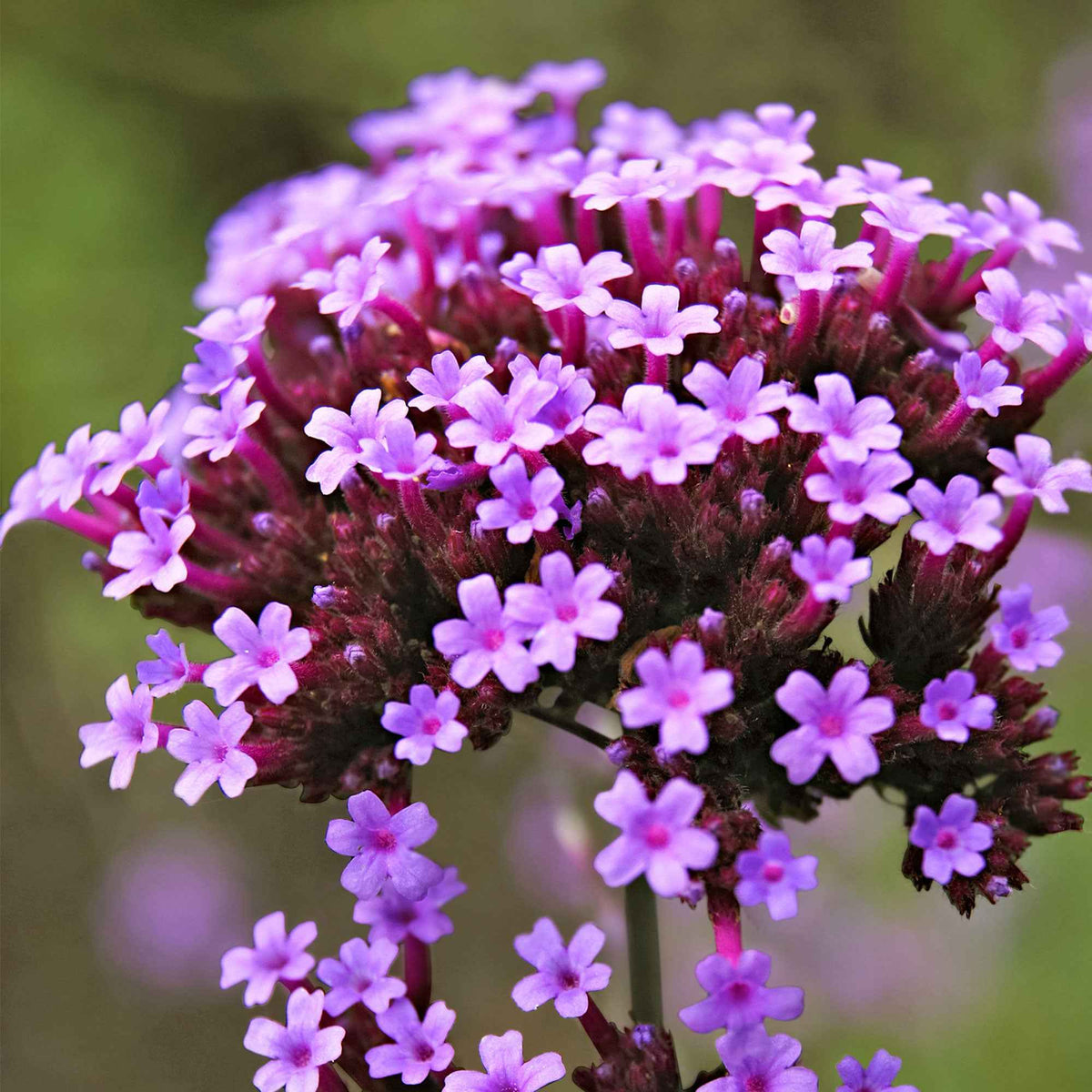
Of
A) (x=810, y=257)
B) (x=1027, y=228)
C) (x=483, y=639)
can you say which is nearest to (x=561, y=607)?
(x=483, y=639)

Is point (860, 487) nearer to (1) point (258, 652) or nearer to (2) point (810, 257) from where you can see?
(2) point (810, 257)

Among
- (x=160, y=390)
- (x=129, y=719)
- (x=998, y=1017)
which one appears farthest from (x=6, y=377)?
(x=998, y=1017)

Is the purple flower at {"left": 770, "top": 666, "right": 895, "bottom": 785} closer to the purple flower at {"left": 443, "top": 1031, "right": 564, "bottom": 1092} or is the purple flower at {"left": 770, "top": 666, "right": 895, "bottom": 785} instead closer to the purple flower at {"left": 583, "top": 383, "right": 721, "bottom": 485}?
the purple flower at {"left": 583, "top": 383, "right": 721, "bottom": 485}

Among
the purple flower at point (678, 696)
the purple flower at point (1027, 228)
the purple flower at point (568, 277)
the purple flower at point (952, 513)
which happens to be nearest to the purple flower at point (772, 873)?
the purple flower at point (678, 696)

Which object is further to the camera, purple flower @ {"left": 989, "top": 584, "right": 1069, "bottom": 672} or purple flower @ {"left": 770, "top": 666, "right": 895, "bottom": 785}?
purple flower @ {"left": 989, "top": 584, "right": 1069, "bottom": 672}

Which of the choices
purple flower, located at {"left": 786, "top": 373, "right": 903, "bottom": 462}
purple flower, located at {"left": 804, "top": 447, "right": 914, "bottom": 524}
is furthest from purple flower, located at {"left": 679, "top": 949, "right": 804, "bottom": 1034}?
purple flower, located at {"left": 786, "top": 373, "right": 903, "bottom": 462}

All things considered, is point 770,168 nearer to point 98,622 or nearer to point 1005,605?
point 1005,605
